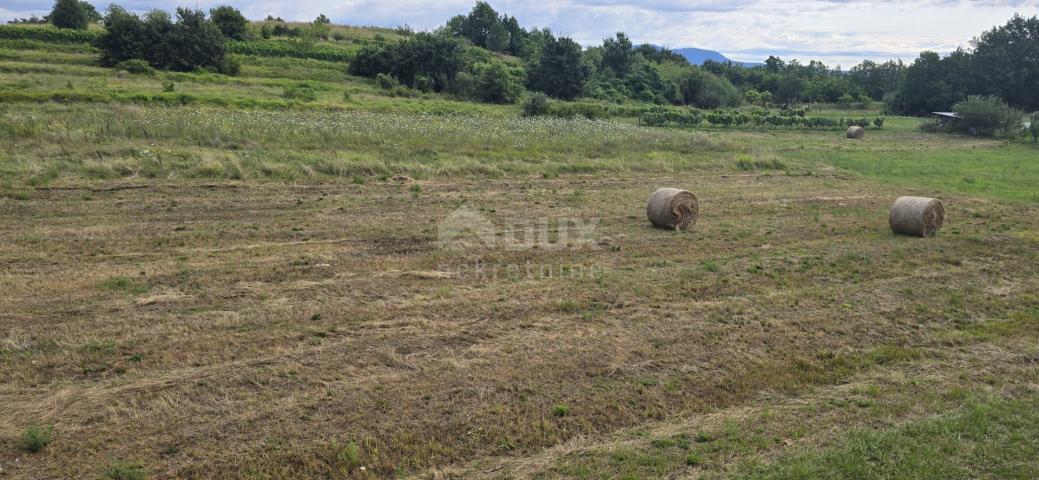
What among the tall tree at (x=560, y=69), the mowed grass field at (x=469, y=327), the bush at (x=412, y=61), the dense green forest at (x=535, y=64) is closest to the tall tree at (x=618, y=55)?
the dense green forest at (x=535, y=64)

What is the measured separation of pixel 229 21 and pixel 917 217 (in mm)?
58490

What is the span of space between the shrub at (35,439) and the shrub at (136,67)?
134 ft

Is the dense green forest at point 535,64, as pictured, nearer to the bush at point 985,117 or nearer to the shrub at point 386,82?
the shrub at point 386,82

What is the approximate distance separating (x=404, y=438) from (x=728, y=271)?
7.53 metres

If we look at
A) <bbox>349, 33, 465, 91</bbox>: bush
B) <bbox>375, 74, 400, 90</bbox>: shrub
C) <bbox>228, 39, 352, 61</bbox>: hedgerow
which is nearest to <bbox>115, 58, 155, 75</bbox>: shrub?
<bbox>228, 39, 352, 61</bbox>: hedgerow

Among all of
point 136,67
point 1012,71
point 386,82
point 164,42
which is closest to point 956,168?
point 386,82

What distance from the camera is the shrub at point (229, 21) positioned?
5881 centimetres

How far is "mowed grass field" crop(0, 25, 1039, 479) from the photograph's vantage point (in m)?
6.29

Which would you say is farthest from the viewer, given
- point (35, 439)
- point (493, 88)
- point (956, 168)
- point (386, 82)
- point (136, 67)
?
point (493, 88)

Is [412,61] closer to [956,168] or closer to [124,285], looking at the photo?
[956,168]

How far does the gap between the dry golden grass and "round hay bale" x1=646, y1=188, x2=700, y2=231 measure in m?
0.39

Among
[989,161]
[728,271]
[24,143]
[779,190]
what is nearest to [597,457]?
[728,271]

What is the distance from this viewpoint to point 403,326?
9094mm

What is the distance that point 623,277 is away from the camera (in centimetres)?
1157
